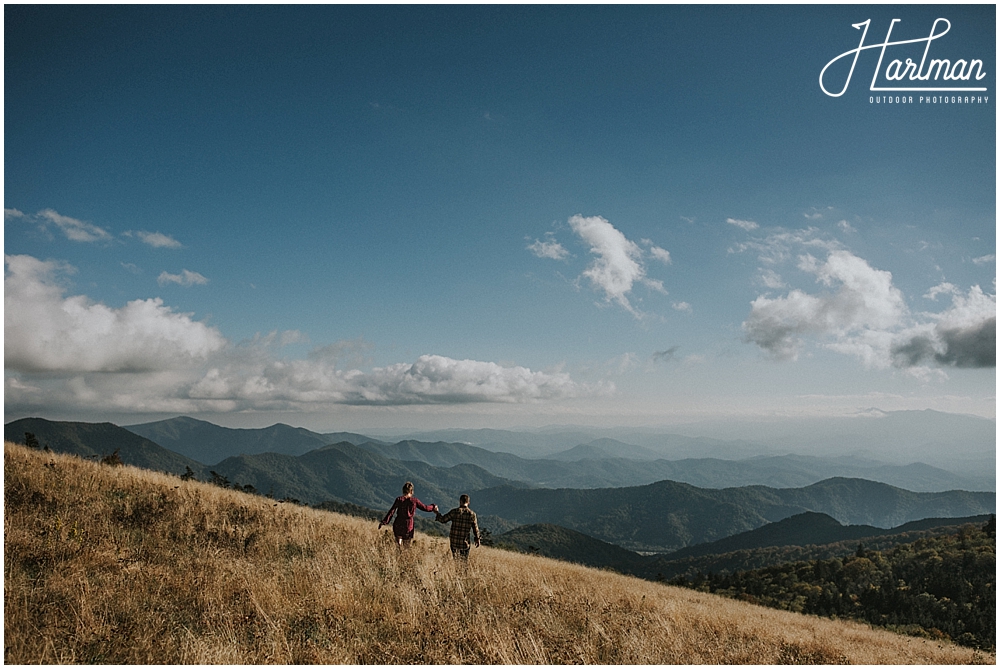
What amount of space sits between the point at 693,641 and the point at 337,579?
559cm

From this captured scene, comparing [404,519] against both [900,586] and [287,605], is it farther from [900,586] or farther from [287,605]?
[900,586]

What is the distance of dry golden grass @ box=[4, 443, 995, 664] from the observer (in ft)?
20.1

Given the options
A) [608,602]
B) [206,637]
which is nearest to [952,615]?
[608,602]

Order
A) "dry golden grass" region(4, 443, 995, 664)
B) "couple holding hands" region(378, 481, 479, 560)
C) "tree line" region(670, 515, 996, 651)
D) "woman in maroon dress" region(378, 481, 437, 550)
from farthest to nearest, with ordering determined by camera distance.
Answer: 1. "tree line" region(670, 515, 996, 651)
2. "woman in maroon dress" region(378, 481, 437, 550)
3. "couple holding hands" region(378, 481, 479, 560)
4. "dry golden grass" region(4, 443, 995, 664)

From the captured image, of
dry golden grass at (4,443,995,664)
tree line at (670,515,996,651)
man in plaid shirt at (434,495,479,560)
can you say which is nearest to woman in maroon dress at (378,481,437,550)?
dry golden grass at (4,443,995,664)

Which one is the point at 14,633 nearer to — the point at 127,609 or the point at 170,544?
the point at 127,609

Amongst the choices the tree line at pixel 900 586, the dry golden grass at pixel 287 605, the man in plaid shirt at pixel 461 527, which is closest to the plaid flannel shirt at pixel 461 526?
the man in plaid shirt at pixel 461 527

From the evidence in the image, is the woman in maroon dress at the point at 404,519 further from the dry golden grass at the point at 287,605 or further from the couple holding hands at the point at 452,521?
the dry golden grass at the point at 287,605

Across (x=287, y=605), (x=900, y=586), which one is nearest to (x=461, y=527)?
(x=287, y=605)

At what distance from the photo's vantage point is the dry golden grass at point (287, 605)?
614cm

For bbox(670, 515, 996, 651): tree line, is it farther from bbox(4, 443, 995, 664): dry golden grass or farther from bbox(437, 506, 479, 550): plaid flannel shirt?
bbox(4, 443, 995, 664): dry golden grass

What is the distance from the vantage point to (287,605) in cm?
717

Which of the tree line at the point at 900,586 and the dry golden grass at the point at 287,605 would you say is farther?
the tree line at the point at 900,586

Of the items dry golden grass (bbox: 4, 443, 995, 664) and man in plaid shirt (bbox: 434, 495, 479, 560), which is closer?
dry golden grass (bbox: 4, 443, 995, 664)
